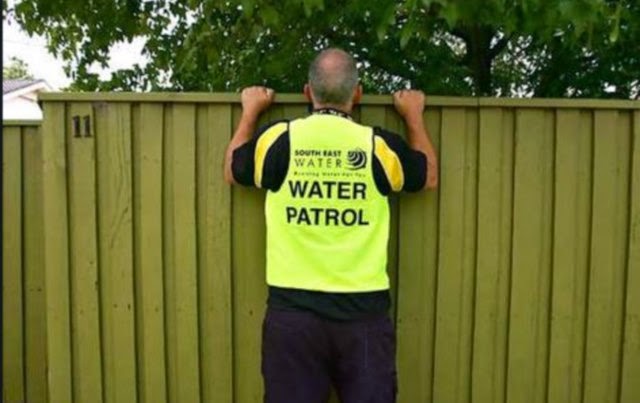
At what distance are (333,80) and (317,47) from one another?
2004mm

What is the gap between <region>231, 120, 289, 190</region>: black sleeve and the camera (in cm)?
263

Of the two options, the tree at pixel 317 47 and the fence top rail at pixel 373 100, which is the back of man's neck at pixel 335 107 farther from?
the tree at pixel 317 47

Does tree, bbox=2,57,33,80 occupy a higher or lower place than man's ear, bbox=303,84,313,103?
higher

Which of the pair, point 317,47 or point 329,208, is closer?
point 329,208

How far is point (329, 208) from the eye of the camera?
2596 mm

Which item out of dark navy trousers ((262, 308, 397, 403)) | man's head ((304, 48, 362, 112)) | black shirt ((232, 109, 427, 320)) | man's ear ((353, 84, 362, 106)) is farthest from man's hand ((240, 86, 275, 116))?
dark navy trousers ((262, 308, 397, 403))

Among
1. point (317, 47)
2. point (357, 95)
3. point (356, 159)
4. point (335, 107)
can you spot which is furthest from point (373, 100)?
point (317, 47)

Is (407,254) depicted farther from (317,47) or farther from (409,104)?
(317,47)

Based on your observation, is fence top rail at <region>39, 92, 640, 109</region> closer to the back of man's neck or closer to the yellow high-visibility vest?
the back of man's neck

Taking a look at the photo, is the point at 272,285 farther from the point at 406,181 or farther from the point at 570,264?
the point at 570,264

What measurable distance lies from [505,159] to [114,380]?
200 cm

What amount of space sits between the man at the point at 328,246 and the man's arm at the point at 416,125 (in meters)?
0.15

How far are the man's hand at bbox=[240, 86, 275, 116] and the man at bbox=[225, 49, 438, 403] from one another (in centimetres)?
20

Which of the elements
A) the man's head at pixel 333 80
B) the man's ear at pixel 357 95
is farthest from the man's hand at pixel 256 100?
the man's ear at pixel 357 95
